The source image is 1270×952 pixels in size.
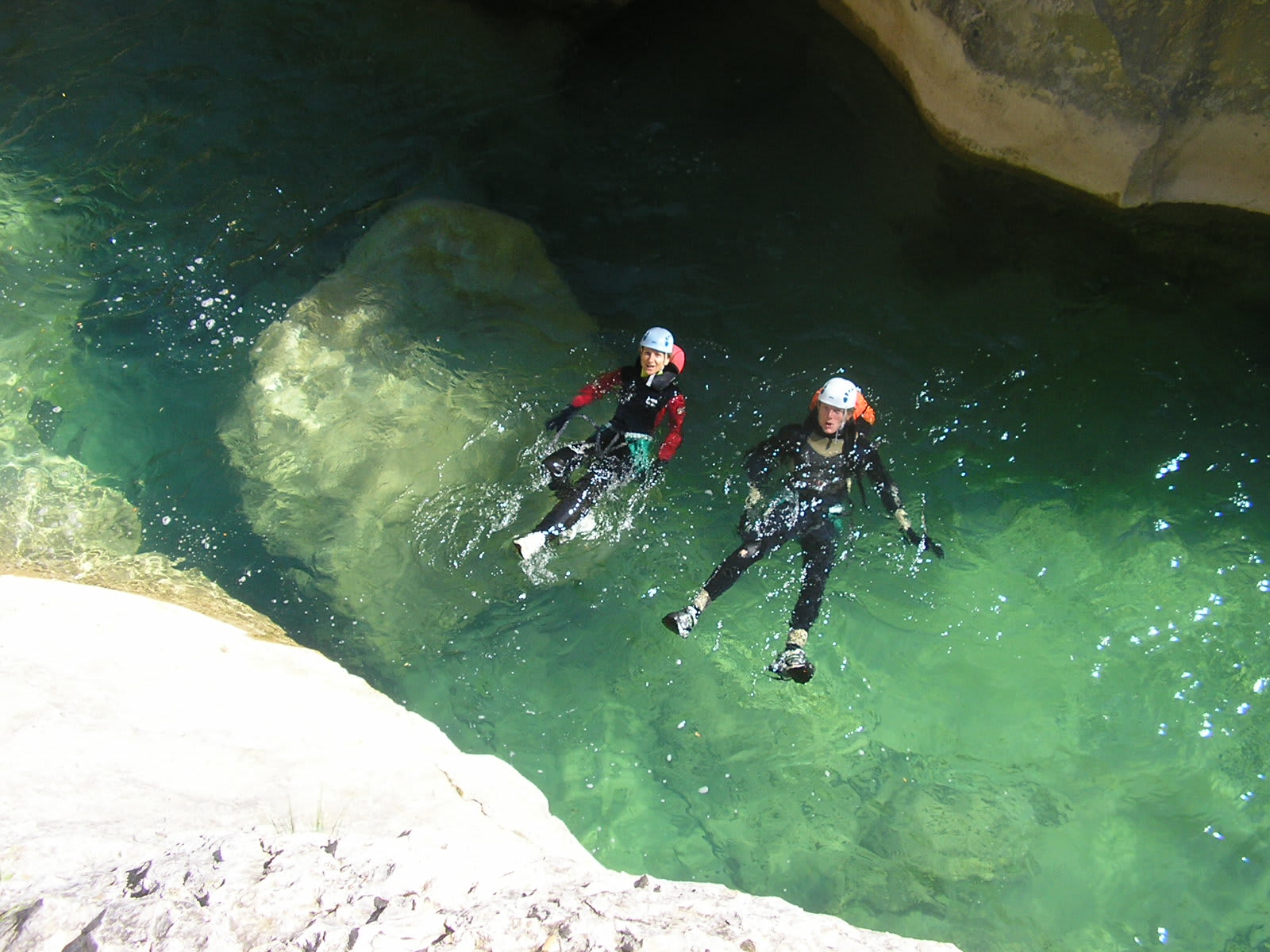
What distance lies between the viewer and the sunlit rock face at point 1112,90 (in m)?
6.51

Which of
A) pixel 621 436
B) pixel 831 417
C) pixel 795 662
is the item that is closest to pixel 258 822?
pixel 795 662

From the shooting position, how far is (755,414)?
6.91 m

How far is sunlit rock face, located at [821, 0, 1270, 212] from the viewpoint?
6508mm

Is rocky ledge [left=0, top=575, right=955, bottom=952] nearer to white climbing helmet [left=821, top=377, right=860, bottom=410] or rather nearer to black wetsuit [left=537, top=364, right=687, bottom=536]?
black wetsuit [left=537, top=364, right=687, bottom=536]

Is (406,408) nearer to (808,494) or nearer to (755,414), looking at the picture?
(755,414)

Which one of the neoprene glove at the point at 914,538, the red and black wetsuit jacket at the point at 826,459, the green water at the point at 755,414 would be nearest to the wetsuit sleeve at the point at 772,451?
the red and black wetsuit jacket at the point at 826,459

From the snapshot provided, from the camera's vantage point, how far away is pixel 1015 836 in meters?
5.23

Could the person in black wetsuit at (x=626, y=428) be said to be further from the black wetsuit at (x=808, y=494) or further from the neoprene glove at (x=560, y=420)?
the black wetsuit at (x=808, y=494)

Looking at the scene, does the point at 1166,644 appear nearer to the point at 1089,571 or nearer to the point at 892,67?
the point at 1089,571

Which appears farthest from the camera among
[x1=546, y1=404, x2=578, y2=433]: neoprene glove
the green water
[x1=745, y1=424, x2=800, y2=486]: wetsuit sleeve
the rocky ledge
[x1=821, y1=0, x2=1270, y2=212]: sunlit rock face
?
[x1=821, y1=0, x2=1270, y2=212]: sunlit rock face

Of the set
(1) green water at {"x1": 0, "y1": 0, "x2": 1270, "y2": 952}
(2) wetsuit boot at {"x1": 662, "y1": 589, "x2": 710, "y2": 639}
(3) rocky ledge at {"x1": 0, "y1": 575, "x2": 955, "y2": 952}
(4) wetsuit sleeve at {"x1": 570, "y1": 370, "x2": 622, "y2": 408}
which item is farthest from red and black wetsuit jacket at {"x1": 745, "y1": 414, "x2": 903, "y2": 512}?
(3) rocky ledge at {"x1": 0, "y1": 575, "x2": 955, "y2": 952}

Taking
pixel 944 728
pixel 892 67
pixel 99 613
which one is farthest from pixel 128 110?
pixel 944 728

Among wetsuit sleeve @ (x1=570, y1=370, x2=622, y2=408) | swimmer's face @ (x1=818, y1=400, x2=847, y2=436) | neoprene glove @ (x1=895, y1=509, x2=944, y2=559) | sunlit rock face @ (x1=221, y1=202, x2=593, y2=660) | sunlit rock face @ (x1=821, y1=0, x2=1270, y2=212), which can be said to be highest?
sunlit rock face @ (x1=821, y1=0, x2=1270, y2=212)

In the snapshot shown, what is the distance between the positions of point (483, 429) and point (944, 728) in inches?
156
